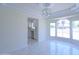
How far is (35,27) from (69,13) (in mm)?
825

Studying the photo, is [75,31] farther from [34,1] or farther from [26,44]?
[34,1]

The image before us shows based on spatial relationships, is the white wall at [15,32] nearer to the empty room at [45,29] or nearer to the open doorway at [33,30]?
the empty room at [45,29]

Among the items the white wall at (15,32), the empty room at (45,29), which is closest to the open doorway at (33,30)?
the empty room at (45,29)

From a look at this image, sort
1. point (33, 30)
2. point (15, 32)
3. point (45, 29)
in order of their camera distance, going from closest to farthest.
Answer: point (45, 29) → point (33, 30) → point (15, 32)

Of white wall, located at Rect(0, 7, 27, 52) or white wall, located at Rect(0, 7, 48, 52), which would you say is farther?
white wall, located at Rect(0, 7, 27, 52)

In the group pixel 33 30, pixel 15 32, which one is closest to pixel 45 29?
pixel 33 30

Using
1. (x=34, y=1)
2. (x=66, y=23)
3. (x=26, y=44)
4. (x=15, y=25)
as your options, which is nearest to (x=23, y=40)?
(x=26, y=44)

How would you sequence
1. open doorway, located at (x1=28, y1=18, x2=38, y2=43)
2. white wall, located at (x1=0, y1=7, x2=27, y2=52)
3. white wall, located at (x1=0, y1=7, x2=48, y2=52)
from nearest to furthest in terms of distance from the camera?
open doorway, located at (x1=28, y1=18, x2=38, y2=43)
white wall, located at (x1=0, y1=7, x2=48, y2=52)
white wall, located at (x1=0, y1=7, x2=27, y2=52)

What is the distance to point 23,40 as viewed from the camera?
2639 millimetres

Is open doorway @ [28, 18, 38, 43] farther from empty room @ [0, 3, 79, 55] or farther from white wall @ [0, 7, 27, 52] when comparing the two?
white wall @ [0, 7, 27, 52]

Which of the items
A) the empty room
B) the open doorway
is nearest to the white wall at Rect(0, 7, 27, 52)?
the empty room

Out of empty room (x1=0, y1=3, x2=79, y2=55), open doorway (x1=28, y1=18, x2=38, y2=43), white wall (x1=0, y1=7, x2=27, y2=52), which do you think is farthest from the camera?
white wall (x1=0, y1=7, x2=27, y2=52)

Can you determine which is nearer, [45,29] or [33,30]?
[45,29]

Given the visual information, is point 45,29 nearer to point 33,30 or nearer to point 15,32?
point 33,30
